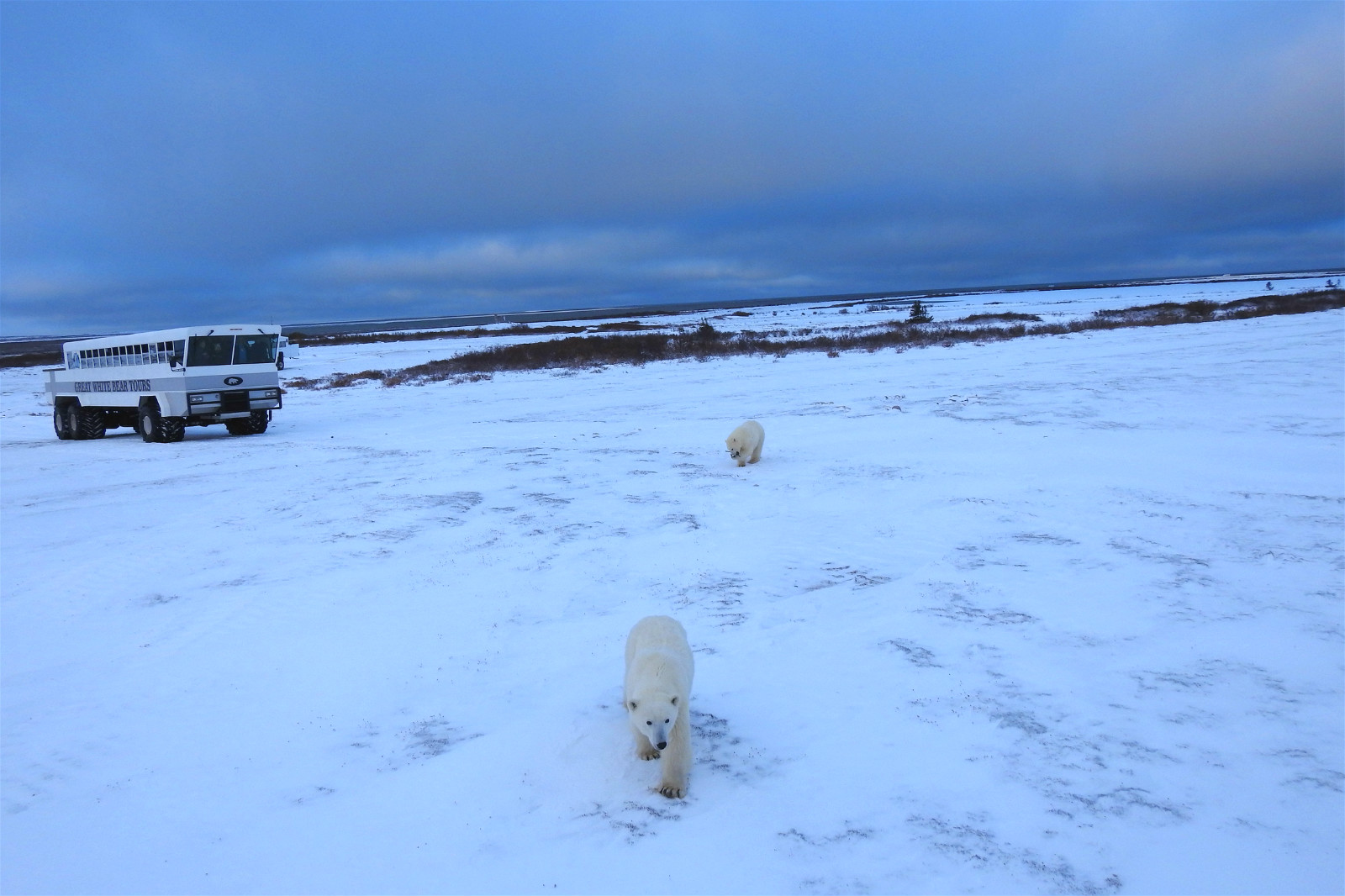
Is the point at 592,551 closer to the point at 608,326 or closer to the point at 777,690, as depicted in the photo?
the point at 777,690

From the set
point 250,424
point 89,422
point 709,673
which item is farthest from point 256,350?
point 709,673

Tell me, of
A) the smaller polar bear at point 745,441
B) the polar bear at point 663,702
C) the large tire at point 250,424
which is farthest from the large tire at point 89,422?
the polar bear at point 663,702

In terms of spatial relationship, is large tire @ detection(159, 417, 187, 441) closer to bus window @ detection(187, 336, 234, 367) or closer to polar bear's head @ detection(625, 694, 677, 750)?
bus window @ detection(187, 336, 234, 367)

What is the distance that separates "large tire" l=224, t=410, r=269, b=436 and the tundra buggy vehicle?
0.02 meters

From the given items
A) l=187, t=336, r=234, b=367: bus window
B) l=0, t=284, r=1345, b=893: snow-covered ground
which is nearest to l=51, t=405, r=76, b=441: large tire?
l=187, t=336, r=234, b=367: bus window

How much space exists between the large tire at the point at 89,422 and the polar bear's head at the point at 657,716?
2283 centimetres

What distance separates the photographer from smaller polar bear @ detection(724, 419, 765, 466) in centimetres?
1198

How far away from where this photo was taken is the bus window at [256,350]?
18.6m

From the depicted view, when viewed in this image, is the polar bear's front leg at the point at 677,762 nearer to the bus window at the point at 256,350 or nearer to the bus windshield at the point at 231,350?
the bus windshield at the point at 231,350

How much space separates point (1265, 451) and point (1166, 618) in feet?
24.2

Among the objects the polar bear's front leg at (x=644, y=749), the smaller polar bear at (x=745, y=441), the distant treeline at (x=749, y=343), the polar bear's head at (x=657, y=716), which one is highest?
the distant treeline at (x=749, y=343)

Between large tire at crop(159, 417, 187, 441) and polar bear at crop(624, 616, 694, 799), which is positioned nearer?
polar bear at crop(624, 616, 694, 799)

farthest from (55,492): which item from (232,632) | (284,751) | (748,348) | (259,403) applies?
(748,348)

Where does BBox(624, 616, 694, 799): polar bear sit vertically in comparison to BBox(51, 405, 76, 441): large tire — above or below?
below
